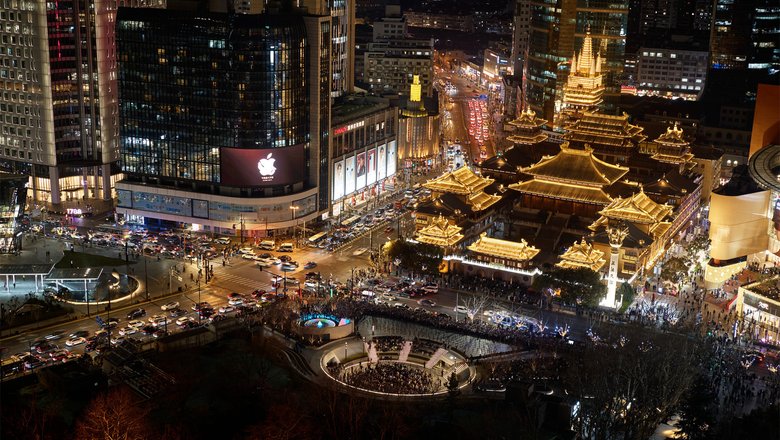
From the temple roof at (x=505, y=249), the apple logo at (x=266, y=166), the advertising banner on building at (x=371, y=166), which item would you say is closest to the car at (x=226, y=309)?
the apple logo at (x=266, y=166)

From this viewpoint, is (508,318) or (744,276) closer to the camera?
(508,318)

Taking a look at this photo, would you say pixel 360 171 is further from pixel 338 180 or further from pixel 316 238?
pixel 316 238

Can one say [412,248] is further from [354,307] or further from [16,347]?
[16,347]

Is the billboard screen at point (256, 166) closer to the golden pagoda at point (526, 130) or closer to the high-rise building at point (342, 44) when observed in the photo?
the golden pagoda at point (526, 130)

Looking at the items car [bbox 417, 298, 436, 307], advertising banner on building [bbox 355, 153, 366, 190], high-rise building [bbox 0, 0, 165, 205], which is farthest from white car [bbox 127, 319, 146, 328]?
advertising banner on building [bbox 355, 153, 366, 190]

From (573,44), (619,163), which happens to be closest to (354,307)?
(619,163)

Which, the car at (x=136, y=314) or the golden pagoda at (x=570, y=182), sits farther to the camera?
the golden pagoda at (x=570, y=182)
